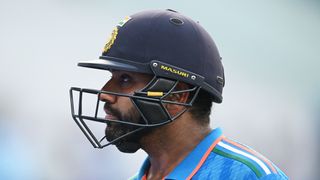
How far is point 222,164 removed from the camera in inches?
66.1

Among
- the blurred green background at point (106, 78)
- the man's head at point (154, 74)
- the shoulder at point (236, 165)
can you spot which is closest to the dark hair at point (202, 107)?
the man's head at point (154, 74)

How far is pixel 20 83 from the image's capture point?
3.10 metres

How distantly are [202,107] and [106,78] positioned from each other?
58.0 inches

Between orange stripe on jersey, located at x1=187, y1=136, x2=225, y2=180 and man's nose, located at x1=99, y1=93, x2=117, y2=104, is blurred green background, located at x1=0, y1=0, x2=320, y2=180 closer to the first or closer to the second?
man's nose, located at x1=99, y1=93, x2=117, y2=104

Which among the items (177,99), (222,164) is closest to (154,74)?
(177,99)

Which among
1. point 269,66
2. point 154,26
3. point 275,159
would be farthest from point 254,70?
point 154,26

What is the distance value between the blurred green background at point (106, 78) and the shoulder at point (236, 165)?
4.93 ft

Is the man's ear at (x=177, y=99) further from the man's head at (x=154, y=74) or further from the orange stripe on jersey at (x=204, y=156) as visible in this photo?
the orange stripe on jersey at (x=204, y=156)

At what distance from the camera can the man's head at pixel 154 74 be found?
68.7 inches

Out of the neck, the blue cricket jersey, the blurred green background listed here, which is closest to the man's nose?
the neck

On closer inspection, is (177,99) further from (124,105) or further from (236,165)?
(236,165)

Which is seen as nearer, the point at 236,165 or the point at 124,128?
the point at 236,165

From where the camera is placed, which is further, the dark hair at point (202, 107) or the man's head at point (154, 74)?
the dark hair at point (202, 107)

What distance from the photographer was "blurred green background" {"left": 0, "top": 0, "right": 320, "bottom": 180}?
308 cm
